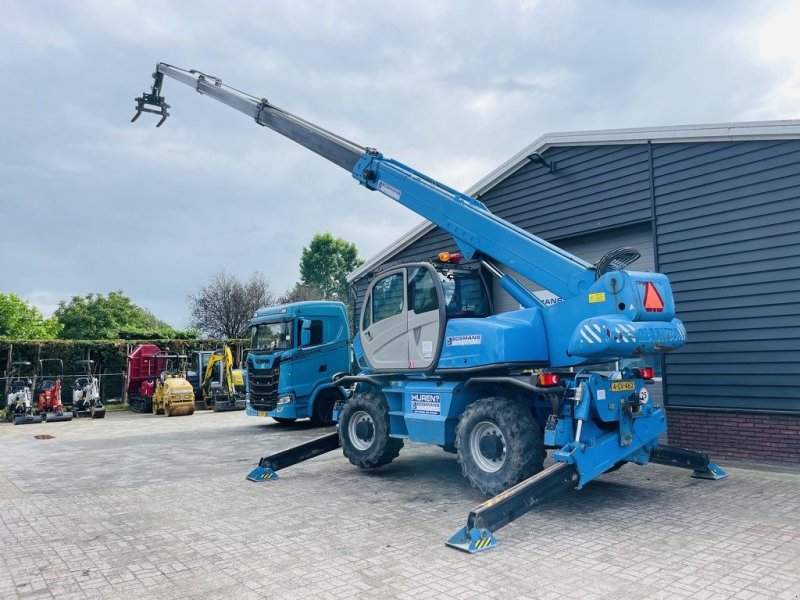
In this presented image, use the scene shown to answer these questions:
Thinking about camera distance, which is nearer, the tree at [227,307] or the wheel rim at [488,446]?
the wheel rim at [488,446]

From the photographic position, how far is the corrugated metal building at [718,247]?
24.9 feet

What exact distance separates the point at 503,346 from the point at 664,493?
8.29 feet

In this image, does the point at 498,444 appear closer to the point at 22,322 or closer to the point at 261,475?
the point at 261,475

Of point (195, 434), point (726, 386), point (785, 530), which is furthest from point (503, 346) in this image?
point (195, 434)

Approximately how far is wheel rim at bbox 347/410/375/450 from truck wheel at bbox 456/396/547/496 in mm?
1879

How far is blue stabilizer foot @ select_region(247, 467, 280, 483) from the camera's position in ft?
25.2

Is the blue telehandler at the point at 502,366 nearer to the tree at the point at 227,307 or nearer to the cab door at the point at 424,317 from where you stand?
the cab door at the point at 424,317

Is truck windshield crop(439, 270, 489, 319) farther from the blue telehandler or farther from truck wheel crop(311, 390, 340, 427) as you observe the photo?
truck wheel crop(311, 390, 340, 427)

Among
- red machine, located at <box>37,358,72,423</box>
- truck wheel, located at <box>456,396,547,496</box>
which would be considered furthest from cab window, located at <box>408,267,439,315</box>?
red machine, located at <box>37,358,72,423</box>

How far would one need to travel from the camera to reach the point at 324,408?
13625 mm

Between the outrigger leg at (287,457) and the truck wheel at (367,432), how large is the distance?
207 millimetres

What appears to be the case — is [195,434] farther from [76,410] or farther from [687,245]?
[687,245]

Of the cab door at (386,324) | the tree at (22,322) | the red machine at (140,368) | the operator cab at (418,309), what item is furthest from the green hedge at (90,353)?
the tree at (22,322)

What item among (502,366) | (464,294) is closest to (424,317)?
(464,294)
